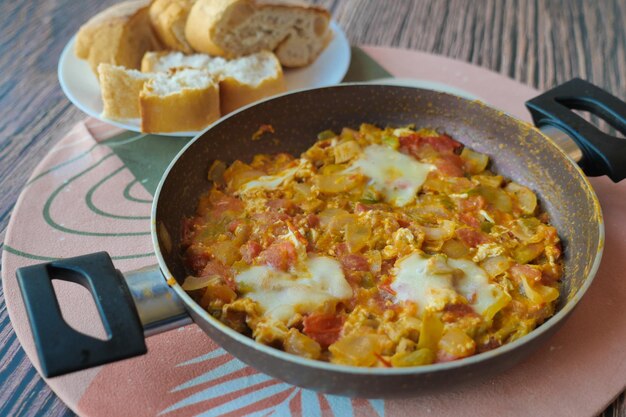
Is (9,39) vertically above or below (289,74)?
above

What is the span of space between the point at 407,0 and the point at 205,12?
5.93 feet

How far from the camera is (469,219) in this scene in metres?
2.29

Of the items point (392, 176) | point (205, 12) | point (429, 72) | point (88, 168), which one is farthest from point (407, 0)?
point (88, 168)

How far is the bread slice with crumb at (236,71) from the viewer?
116 inches

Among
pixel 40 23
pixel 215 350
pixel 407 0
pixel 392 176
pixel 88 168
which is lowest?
pixel 407 0

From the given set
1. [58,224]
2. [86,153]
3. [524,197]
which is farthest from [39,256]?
[524,197]

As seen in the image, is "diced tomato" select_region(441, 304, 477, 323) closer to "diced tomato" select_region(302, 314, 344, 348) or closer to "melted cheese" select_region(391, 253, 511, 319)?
"melted cheese" select_region(391, 253, 511, 319)

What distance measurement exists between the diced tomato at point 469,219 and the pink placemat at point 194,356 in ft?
1.55

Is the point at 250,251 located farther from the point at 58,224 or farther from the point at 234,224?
the point at 58,224

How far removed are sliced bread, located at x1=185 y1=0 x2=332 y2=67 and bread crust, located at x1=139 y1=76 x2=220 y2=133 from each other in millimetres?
435

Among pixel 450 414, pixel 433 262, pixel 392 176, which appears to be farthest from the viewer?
pixel 392 176

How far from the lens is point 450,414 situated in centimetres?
179

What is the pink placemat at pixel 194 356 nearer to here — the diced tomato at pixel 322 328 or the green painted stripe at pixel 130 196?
the green painted stripe at pixel 130 196

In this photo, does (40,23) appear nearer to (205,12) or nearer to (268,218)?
(205,12)
